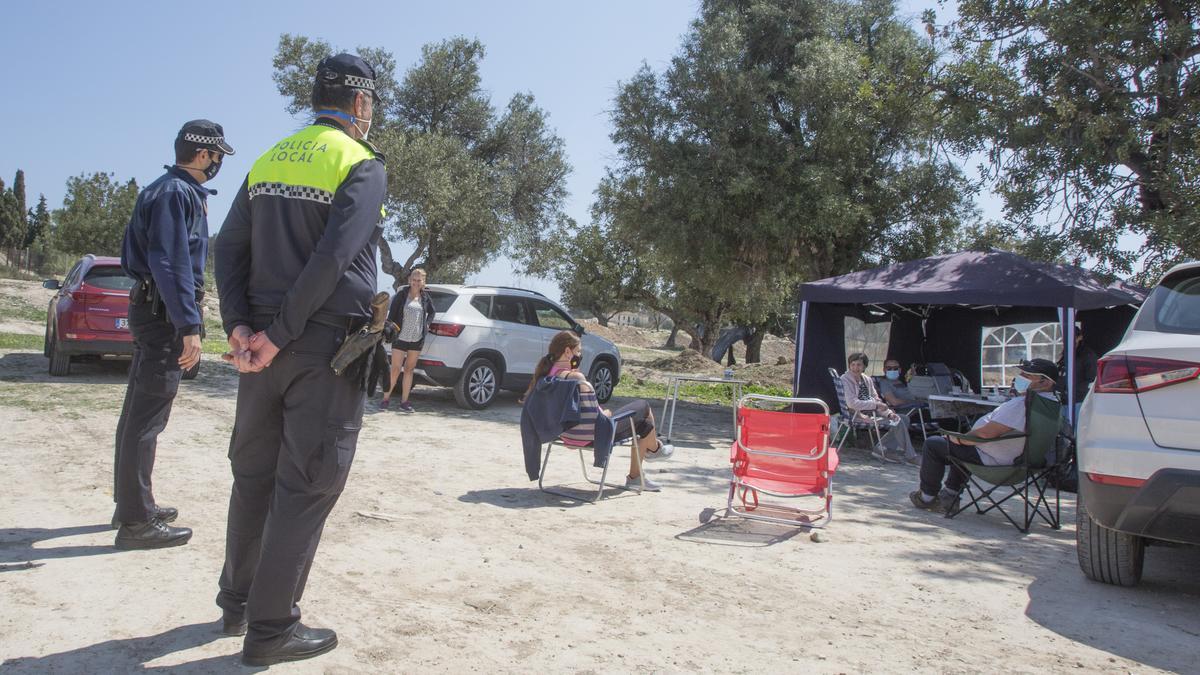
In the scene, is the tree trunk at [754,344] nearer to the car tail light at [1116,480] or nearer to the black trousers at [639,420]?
the black trousers at [639,420]

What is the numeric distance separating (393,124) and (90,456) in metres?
13.8

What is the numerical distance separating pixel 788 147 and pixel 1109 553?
30.8ft

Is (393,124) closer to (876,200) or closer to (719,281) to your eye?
(719,281)

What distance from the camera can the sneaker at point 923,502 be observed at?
22.4ft

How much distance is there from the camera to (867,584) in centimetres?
463

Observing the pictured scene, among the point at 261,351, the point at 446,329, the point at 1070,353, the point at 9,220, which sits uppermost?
the point at 9,220

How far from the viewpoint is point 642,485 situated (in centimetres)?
692

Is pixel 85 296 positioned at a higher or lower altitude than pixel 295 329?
higher

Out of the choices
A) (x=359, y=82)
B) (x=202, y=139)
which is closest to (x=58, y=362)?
(x=202, y=139)

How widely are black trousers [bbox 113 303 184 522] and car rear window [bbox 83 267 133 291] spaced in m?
7.74

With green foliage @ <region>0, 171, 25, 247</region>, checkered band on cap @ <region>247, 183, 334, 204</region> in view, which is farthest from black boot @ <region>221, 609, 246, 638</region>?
green foliage @ <region>0, 171, 25, 247</region>

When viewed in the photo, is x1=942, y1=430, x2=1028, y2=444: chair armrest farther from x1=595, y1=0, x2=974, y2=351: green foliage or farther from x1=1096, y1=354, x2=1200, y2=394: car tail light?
x1=595, y1=0, x2=974, y2=351: green foliage

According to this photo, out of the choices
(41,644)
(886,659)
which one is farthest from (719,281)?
(41,644)

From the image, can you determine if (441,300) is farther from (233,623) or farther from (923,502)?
(233,623)
